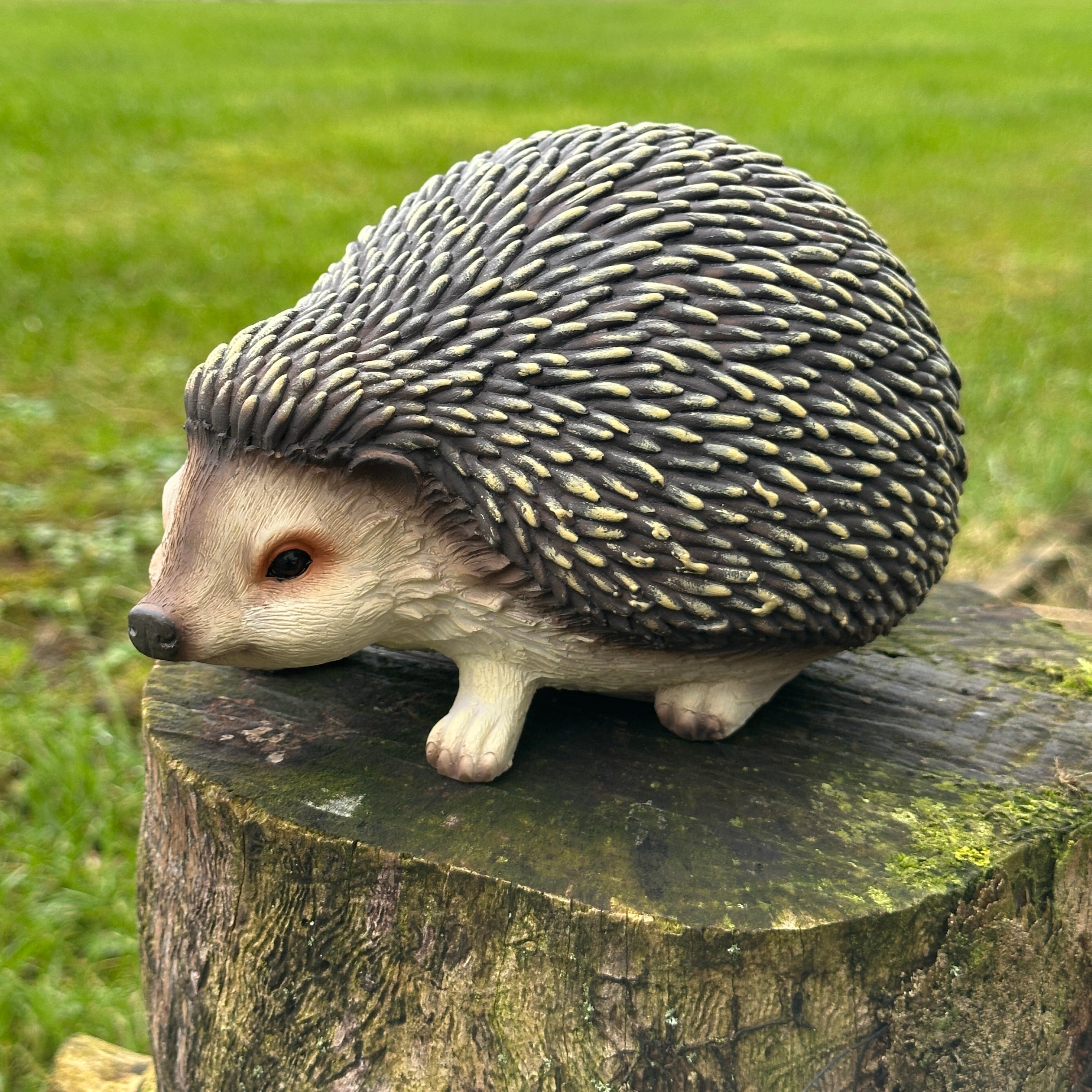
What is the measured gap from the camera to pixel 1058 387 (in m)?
5.68

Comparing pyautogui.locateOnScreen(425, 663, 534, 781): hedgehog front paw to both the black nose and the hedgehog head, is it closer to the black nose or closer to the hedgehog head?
the hedgehog head

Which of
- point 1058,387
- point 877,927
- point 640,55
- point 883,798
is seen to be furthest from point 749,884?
point 640,55

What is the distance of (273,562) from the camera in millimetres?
1811

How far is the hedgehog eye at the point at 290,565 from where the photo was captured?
5.95 feet

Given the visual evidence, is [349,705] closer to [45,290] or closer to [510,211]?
[510,211]

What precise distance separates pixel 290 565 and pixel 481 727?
395 mm

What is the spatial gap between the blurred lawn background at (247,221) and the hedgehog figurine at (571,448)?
4.94 ft

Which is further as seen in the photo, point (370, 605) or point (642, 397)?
point (370, 605)

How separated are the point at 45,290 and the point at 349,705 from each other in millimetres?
4836

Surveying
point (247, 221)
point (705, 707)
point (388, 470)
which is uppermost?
point (388, 470)

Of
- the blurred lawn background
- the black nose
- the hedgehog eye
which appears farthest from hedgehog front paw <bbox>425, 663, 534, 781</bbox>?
the blurred lawn background

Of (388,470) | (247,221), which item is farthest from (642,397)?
(247,221)

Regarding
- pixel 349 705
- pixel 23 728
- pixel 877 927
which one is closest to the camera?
pixel 877 927

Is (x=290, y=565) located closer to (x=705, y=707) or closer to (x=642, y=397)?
(x=642, y=397)
